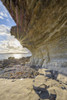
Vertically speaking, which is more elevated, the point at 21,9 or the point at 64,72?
the point at 21,9

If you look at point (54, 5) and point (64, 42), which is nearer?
point (54, 5)

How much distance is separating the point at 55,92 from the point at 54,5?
13.7 feet

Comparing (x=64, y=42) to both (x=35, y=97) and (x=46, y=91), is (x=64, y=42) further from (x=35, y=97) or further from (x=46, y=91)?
(x=35, y=97)

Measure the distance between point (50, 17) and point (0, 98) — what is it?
16.2 ft

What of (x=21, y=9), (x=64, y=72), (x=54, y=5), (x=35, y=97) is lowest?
(x=35, y=97)

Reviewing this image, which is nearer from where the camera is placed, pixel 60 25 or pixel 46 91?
pixel 46 91

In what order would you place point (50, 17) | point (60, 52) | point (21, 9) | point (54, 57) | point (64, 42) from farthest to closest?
point (54, 57), point (60, 52), point (64, 42), point (21, 9), point (50, 17)

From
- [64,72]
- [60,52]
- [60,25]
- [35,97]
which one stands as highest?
[60,25]

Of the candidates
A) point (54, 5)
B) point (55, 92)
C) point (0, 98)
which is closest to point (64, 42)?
point (54, 5)

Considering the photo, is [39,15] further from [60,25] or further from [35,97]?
[35,97]

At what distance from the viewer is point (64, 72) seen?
3990mm

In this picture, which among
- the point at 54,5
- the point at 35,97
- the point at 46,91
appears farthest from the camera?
the point at 54,5

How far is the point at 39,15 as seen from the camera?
387 centimetres

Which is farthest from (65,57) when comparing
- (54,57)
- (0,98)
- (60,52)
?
(0,98)
